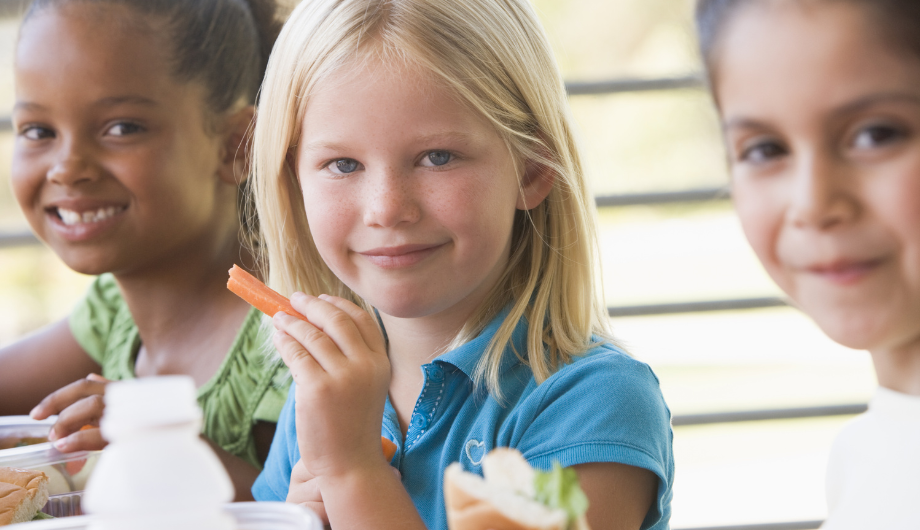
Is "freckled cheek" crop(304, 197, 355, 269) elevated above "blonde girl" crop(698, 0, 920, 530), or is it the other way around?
"freckled cheek" crop(304, 197, 355, 269)

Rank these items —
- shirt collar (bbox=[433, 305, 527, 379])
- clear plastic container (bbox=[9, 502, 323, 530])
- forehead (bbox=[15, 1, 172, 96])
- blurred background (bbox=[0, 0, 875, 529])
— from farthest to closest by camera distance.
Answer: blurred background (bbox=[0, 0, 875, 529]) < forehead (bbox=[15, 1, 172, 96]) < shirt collar (bbox=[433, 305, 527, 379]) < clear plastic container (bbox=[9, 502, 323, 530])

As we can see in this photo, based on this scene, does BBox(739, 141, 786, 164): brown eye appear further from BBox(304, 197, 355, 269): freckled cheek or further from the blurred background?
the blurred background

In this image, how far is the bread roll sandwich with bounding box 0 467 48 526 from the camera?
106 centimetres

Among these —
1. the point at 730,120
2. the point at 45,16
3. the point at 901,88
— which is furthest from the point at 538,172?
the point at 45,16

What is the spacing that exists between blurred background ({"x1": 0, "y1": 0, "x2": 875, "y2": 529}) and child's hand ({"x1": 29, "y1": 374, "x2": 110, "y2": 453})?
87cm

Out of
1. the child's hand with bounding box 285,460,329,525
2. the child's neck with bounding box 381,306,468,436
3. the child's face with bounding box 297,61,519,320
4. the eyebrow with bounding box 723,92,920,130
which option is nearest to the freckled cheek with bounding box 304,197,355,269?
the child's face with bounding box 297,61,519,320

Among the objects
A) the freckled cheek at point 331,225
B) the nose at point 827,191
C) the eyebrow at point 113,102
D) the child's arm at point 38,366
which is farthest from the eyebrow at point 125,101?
the nose at point 827,191

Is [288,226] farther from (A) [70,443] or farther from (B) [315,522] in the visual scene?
(B) [315,522]

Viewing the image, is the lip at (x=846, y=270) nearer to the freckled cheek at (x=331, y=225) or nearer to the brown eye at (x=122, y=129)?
the freckled cheek at (x=331, y=225)

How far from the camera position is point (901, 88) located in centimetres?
68

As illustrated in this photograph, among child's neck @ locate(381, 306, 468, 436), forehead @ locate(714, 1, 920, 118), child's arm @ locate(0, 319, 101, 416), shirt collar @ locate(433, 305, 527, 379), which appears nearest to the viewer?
forehead @ locate(714, 1, 920, 118)

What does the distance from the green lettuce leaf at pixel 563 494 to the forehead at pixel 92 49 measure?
1330mm

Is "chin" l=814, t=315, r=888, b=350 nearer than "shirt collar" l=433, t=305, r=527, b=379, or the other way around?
"chin" l=814, t=315, r=888, b=350

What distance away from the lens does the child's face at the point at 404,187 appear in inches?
45.0
